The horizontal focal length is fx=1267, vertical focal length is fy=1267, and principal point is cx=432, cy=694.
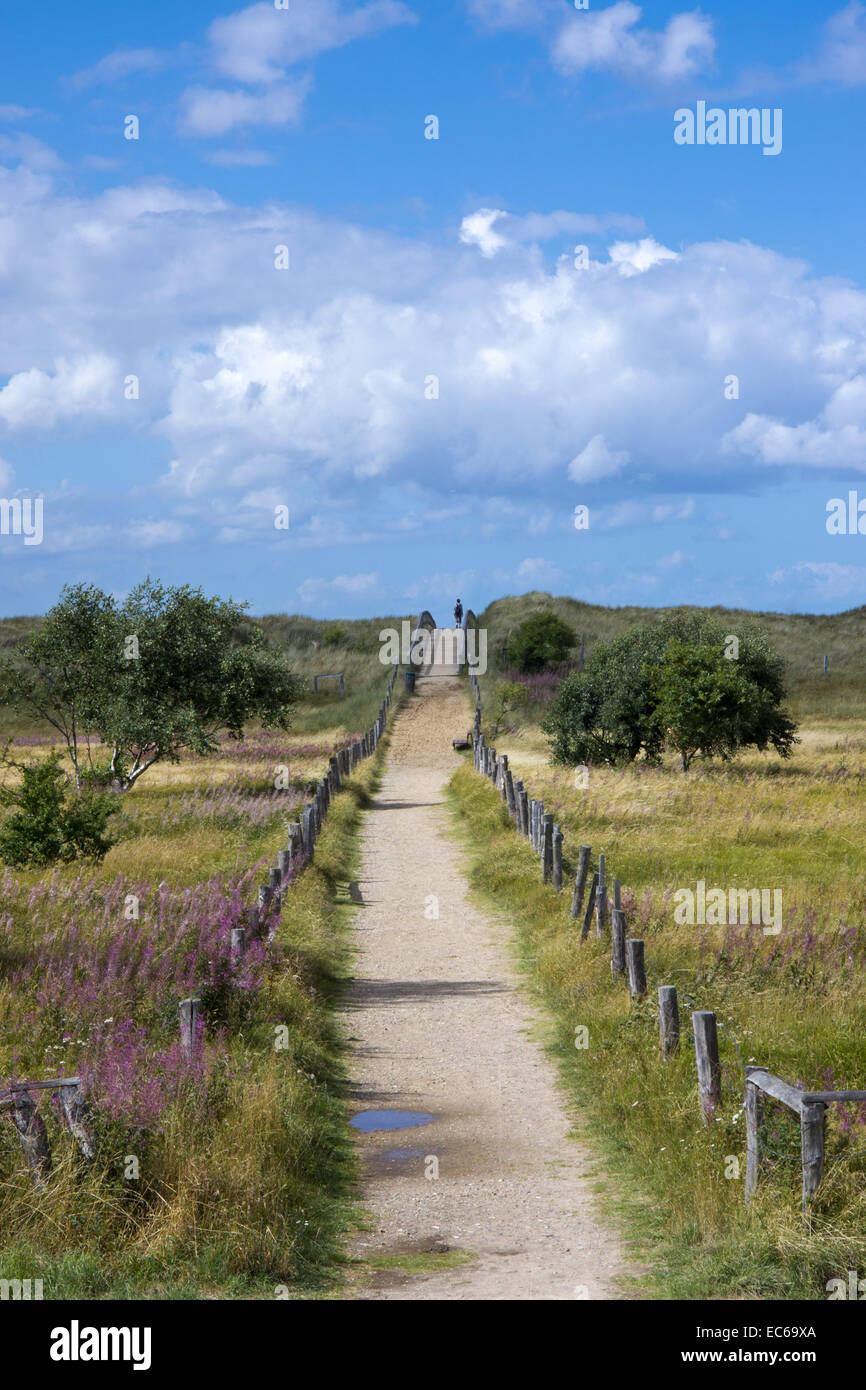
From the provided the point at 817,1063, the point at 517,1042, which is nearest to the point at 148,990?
the point at 517,1042

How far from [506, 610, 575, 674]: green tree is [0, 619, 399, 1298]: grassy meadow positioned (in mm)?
49663

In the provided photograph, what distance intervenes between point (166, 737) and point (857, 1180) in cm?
2513

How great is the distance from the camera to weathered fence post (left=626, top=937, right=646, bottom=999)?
452 inches

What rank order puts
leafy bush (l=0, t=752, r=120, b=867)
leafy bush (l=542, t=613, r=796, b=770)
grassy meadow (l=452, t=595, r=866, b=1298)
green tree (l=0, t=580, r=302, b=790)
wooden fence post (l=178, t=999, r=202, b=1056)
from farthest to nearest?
leafy bush (l=542, t=613, r=796, b=770) → green tree (l=0, t=580, r=302, b=790) → leafy bush (l=0, t=752, r=120, b=867) → wooden fence post (l=178, t=999, r=202, b=1056) → grassy meadow (l=452, t=595, r=866, b=1298)

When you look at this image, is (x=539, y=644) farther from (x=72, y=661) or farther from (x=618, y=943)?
(x=618, y=943)

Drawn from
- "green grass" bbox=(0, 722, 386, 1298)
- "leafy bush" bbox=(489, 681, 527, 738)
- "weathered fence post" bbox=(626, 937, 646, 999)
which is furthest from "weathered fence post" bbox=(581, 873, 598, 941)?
"leafy bush" bbox=(489, 681, 527, 738)

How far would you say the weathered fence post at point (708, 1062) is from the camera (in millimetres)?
8312

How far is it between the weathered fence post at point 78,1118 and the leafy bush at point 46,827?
41.7ft

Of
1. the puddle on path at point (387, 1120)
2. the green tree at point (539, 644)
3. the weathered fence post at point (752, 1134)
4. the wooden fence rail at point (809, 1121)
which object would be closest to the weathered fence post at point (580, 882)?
the puddle on path at point (387, 1120)

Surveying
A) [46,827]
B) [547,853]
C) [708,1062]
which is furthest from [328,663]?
[708,1062]

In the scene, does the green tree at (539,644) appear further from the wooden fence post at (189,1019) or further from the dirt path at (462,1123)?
the wooden fence post at (189,1019)

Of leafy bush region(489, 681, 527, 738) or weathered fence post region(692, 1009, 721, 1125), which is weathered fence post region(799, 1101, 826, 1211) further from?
leafy bush region(489, 681, 527, 738)

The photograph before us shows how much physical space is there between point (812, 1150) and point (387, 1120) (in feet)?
12.9

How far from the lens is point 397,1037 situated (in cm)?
1227
